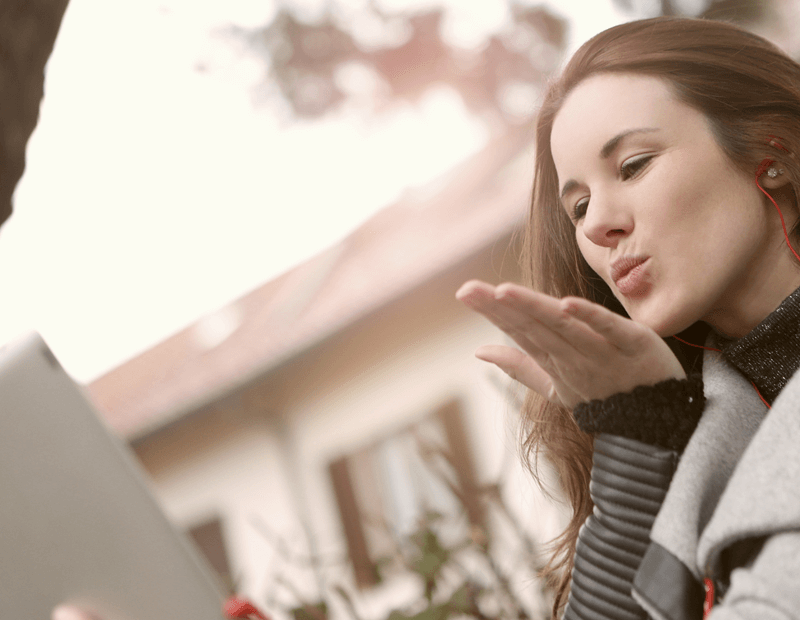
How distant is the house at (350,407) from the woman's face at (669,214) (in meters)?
3.84

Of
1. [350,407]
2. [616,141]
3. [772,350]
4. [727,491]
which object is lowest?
[727,491]

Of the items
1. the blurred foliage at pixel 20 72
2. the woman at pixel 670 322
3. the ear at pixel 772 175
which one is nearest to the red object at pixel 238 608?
the woman at pixel 670 322

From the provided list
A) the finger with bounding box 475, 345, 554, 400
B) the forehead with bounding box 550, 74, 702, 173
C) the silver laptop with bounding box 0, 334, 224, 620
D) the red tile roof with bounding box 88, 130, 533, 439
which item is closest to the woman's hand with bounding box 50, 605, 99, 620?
the silver laptop with bounding box 0, 334, 224, 620

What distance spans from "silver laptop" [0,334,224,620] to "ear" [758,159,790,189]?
4.24 ft

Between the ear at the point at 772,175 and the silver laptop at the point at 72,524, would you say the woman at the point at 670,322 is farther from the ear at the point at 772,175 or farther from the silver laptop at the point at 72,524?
the silver laptop at the point at 72,524

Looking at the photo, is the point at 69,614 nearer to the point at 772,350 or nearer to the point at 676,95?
the point at 772,350

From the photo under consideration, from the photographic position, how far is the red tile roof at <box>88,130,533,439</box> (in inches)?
244

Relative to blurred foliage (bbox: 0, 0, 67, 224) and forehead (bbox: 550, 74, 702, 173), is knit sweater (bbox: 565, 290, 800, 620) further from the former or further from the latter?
blurred foliage (bbox: 0, 0, 67, 224)

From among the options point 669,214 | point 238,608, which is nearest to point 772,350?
point 669,214

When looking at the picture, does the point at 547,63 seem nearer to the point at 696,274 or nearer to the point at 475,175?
the point at 475,175

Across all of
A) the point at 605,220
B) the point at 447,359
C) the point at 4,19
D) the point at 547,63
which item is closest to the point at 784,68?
the point at 605,220

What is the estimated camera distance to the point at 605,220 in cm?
144

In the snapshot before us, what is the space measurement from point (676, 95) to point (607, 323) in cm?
63

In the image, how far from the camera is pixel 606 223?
4.71 ft
